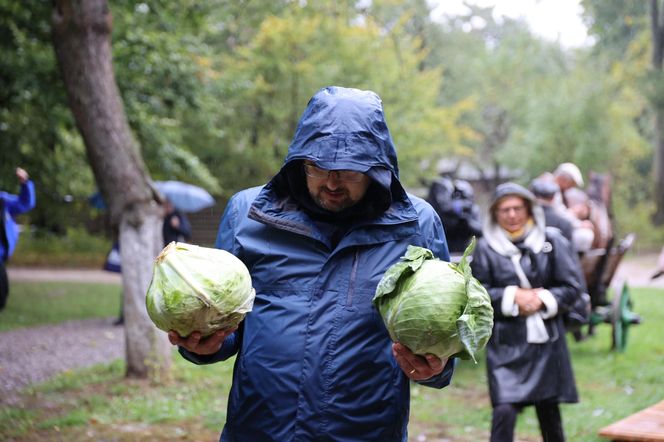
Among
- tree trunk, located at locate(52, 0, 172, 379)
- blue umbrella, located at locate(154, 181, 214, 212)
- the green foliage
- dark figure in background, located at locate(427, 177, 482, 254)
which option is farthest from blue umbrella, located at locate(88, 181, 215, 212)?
dark figure in background, located at locate(427, 177, 482, 254)

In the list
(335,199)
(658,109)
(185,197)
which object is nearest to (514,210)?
(335,199)

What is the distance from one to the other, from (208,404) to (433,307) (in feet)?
17.2

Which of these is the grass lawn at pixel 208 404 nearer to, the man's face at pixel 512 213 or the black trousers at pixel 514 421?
the black trousers at pixel 514 421

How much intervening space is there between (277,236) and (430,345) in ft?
2.37

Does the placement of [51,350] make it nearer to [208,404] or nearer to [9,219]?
[9,219]

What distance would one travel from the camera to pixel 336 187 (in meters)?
2.81

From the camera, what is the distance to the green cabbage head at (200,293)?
2.64 meters

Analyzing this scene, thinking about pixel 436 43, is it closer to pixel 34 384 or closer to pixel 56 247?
pixel 56 247

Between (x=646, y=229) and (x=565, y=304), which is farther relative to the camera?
(x=646, y=229)

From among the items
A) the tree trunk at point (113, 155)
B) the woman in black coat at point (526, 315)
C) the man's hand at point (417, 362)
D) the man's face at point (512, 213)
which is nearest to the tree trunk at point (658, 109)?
the tree trunk at point (113, 155)

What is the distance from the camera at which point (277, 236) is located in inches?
115

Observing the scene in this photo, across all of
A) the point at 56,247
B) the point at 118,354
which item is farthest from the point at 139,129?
the point at 56,247

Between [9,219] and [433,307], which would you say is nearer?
[433,307]

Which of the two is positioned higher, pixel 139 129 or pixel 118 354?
pixel 139 129
